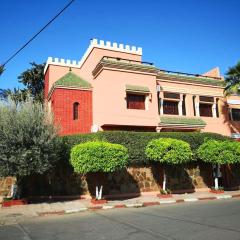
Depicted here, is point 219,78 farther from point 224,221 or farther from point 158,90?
point 224,221

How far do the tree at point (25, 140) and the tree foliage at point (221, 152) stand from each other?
1047 cm

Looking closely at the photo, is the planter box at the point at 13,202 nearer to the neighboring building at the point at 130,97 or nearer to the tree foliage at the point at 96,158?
the tree foliage at the point at 96,158

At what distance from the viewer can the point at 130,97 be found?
24562 millimetres

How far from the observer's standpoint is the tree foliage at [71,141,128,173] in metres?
15.6

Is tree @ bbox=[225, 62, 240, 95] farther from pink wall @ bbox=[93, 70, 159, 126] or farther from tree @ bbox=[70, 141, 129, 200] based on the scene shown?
tree @ bbox=[70, 141, 129, 200]

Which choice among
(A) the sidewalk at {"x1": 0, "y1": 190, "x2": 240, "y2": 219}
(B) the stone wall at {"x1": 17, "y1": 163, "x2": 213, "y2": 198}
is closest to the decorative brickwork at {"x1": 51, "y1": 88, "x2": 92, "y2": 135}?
(B) the stone wall at {"x1": 17, "y1": 163, "x2": 213, "y2": 198}

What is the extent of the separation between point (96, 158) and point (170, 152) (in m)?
5.19

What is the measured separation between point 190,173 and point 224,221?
42.2 feet

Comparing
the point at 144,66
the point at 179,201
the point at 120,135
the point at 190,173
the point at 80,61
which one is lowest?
the point at 179,201

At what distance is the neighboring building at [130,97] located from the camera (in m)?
23.4

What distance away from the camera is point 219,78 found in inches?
1176

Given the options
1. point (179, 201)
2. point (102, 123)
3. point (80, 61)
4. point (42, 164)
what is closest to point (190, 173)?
point (179, 201)

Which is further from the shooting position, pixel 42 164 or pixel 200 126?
pixel 200 126

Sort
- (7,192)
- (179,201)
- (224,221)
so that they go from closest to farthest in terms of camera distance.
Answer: (224,221) → (179,201) → (7,192)
